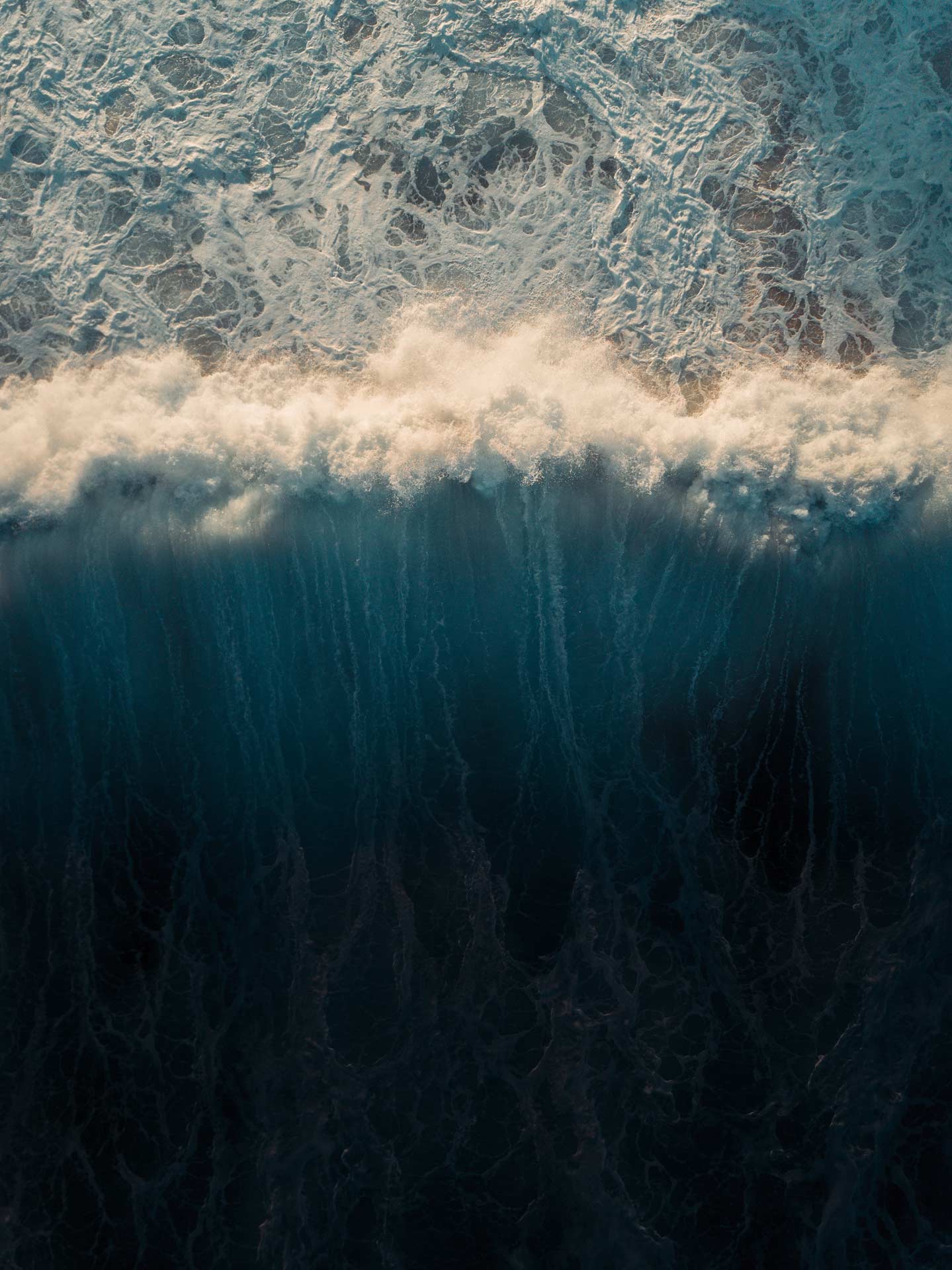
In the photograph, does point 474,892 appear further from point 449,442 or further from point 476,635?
point 449,442

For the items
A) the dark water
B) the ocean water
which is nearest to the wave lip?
the ocean water

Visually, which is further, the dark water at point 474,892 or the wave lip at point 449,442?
Answer: the wave lip at point 449,442

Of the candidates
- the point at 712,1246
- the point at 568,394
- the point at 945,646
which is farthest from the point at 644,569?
the point at 712,1246

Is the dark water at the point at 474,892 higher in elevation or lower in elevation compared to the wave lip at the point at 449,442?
lower

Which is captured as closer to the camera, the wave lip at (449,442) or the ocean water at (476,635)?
the ocean water at (476,635)

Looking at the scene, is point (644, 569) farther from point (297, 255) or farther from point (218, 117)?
point (218, 117)

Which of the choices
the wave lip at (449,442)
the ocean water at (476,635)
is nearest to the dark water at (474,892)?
the ocean water at (476,635)

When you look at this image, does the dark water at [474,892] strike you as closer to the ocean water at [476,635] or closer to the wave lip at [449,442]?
the ocean water at [476,635]
